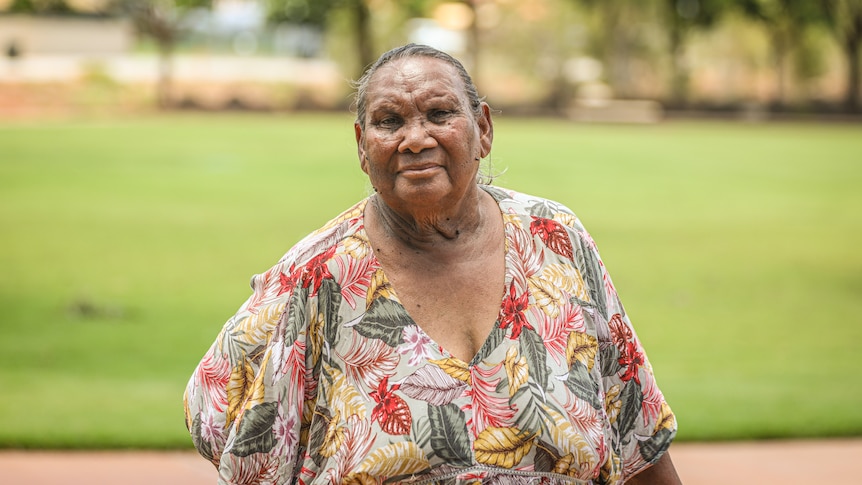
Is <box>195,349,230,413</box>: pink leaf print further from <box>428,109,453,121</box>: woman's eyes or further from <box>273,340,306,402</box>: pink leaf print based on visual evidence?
<box>428,109,453,121</box>: woman's eyes

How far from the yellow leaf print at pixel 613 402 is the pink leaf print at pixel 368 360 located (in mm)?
471

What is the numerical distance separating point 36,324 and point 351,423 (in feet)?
22.8

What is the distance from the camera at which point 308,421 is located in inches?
84.8

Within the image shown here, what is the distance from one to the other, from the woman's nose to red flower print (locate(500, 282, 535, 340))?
312 mm

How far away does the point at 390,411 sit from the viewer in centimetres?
207

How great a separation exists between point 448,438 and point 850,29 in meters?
45.2

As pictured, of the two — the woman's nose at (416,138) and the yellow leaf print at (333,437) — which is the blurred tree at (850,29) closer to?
the woman's nose at (416,138)

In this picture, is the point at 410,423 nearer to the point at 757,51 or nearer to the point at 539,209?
the point at 539,209

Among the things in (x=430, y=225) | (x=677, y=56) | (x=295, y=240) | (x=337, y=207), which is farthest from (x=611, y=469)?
(x=677, y=56)

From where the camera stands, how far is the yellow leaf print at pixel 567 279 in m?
2.23

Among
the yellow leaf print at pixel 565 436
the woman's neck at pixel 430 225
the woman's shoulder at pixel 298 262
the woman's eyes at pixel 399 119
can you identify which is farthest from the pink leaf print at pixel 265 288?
the yellow leaf print at pixel 565 436

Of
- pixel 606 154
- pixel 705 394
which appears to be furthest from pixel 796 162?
pixel 705 394

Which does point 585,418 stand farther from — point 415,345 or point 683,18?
point 683,18

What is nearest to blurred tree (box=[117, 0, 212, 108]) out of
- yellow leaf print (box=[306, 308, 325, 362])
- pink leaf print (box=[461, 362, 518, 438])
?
yellow leaf print (box=[306, 308, 325, 362])
